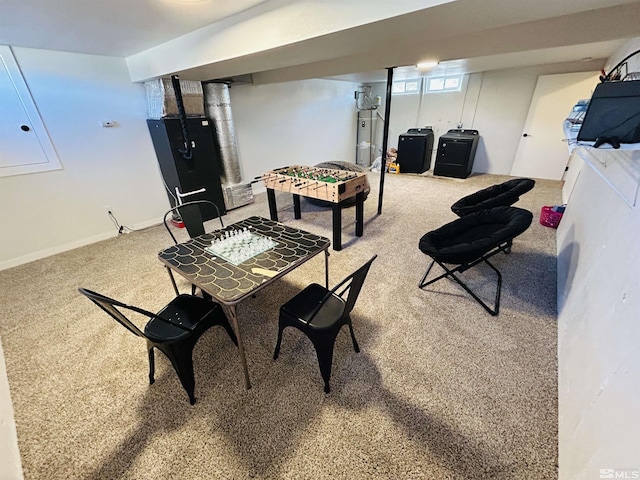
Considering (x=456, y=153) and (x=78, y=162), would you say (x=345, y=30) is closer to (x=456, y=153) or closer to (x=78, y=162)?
(x=78, y=162)

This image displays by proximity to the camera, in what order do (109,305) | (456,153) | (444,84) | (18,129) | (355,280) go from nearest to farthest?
(109,305)
(355,280)
(18,129)
(456,153)
(444,84)

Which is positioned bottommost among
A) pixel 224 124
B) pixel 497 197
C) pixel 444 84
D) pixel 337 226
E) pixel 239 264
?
pixel 337 226

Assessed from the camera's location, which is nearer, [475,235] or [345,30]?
[345,30]

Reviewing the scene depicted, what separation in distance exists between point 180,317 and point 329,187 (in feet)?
6.39

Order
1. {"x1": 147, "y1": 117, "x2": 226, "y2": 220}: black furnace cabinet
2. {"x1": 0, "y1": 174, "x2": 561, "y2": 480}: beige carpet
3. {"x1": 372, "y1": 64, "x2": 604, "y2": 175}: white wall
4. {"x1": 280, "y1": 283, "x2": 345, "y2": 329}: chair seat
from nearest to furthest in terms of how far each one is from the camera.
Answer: {"x1": 0, "y1": 174, "x2": 561, "y2": 480}: beige carpet
{"x1": 280, "y1": 283, "x2": 345, "y2": 329}: chair seat
{"x1": 147, "y1": 117, "x2": 226, "y2": 220}: black furnace cabinet
{"x1": 372, "y1": 64, "x2": 604, "y2": 175}: white wall

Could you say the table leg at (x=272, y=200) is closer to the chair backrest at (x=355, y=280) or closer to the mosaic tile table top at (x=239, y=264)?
the mosaic tile table top at (x=239, y=264)

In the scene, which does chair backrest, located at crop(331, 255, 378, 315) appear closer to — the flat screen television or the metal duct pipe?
the flat screen television

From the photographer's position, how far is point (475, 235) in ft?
7.86

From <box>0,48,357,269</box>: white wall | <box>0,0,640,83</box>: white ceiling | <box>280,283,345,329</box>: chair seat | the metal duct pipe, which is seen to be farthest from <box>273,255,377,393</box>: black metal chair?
<box>0,48,357,269</box>: white wall

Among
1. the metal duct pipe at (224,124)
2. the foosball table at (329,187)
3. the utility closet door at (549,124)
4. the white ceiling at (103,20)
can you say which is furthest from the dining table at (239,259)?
the utility closet door at (549,124)

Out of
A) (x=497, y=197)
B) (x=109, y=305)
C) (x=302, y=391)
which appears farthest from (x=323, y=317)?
(x=497, y=197)

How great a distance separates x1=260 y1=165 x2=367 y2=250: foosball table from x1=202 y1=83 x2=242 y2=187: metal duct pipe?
1.18 m

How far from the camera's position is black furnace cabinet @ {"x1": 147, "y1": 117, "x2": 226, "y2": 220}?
3492mm

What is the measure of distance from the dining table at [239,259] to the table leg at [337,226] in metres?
0.93
